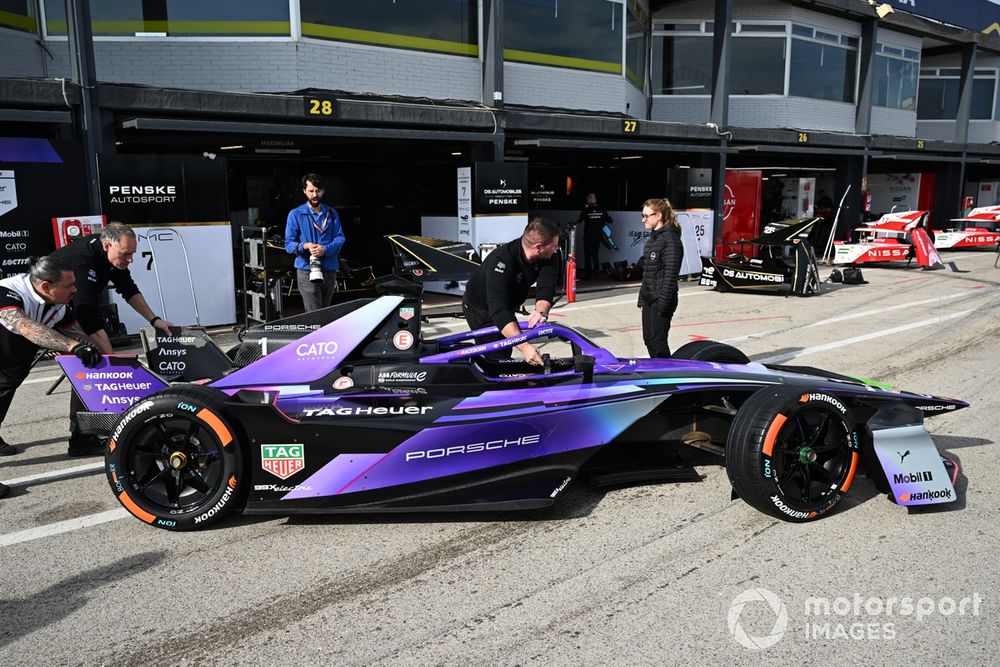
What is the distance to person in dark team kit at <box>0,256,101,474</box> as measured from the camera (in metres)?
4.81

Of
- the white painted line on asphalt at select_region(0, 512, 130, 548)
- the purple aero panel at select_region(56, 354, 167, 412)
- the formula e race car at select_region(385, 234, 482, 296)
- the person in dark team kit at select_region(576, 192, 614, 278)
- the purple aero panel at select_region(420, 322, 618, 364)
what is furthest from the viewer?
the person in dark team kit at select_region(576, 192, 614, 278)

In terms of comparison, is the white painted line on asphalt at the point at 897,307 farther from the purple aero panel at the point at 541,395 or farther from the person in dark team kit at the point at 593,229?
the purple aero panel at the point at 541,395

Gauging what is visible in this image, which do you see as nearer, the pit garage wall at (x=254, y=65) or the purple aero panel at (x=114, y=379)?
the purple aero panel at (x=114, y=379)

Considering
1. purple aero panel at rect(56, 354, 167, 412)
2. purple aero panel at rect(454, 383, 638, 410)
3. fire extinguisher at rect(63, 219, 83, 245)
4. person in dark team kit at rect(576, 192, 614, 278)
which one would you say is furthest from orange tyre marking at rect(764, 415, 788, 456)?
person in dark team kit at rect(576, 192, 614, 278)

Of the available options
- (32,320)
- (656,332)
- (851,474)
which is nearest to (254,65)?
(32,320)

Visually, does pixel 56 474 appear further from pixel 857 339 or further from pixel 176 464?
pixel 857 339

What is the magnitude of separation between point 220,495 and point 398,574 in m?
1.09

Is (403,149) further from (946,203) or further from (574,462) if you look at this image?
(946,203)

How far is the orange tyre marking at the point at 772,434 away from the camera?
3993 mm

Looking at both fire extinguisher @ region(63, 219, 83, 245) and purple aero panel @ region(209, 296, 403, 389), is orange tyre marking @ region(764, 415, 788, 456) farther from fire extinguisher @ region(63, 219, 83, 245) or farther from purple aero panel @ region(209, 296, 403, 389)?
fire extinguisher @ region(63, 219, 83, 245)

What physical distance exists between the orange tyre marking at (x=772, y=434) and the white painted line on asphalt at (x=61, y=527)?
353cm

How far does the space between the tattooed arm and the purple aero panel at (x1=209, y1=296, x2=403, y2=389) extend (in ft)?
3.99

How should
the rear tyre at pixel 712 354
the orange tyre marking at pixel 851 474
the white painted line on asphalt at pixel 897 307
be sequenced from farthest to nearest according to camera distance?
the white painted line on asphalt at pixel 897 307 → the rear tyre at pixel 712 354 → the orange tyre marking at pixel 851 474

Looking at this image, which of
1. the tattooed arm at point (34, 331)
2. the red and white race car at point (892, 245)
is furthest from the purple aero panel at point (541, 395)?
the red and white race car at point (892, 245)
